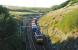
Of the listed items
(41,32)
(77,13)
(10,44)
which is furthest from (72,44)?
(41,32)

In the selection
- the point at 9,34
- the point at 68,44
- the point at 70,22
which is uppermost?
the point at 70,22

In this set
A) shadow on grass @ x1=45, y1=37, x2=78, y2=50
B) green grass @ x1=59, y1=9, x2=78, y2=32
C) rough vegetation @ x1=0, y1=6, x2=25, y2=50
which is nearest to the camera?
shadow on grass @ x1=45, y1=37, x2=78, y2=50

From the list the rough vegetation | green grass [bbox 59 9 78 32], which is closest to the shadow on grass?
green grass [bbox 59 9 78 32]

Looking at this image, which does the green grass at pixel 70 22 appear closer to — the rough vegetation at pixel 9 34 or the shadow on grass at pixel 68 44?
the shadow on grass at pixel 68 44

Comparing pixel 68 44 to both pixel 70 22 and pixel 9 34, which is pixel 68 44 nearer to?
pixel 9 34

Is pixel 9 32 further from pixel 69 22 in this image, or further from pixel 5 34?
pixel 69 22

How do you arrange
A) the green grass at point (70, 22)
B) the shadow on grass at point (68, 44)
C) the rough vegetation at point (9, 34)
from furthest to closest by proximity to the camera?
the green grass at point (70, 22) → the rough vegetation at point (9, 34) → the shadow on grass at point (68, 44)

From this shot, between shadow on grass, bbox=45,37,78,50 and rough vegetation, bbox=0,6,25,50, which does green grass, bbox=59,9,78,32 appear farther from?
rough vegetation, bbox=0,6,25,50

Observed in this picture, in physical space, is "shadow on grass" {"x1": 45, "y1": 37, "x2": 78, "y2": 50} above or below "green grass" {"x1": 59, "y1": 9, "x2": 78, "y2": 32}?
below

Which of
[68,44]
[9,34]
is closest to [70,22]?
[68,44]

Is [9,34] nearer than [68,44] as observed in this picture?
No

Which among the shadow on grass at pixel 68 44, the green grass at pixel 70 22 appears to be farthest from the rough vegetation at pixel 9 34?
the green grass at pixel 70 22

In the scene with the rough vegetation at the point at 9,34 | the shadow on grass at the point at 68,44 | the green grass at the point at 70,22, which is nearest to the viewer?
the shadow on grass at the point at 68,44
